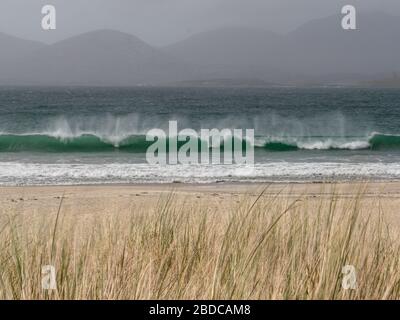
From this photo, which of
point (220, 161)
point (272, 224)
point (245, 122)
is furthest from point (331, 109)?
point (272, 224)

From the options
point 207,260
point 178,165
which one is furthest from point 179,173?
point 207,260

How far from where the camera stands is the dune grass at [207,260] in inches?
132

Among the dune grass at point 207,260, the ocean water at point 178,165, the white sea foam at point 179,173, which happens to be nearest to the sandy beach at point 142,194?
the ocean water at point 178,165

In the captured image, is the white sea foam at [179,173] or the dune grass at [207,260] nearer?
the dune grass at [207,260]

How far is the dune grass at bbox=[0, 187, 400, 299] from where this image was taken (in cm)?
336

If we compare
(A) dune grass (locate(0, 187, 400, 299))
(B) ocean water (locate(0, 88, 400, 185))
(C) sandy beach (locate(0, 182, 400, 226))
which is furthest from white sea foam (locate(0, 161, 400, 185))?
(A) dune grass (locate(0, 187, 400, 299))

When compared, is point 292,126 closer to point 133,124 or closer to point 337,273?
point 133,124

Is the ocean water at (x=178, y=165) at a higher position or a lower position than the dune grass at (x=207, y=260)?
lower

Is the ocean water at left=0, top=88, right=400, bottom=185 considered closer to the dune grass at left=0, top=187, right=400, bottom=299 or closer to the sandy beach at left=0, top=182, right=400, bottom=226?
the sandy beach at left=0, top=182, right=400, bottom=226

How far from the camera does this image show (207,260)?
158 inches

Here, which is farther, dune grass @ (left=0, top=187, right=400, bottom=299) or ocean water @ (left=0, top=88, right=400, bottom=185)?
ocean water @ (left=0, top=88, right=400, bottom=185)

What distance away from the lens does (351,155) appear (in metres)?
22.8

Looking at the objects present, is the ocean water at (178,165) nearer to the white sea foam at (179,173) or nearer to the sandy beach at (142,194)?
the white sea foam at (179,173)

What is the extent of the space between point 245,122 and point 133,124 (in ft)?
27.0
